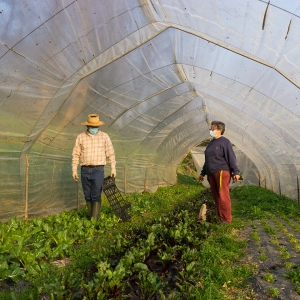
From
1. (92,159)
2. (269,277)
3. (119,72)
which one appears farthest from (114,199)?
(269,277)

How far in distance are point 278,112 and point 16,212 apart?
5.23 metres

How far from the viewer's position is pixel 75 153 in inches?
227

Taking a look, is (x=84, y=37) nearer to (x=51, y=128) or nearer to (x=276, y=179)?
(x=51, y=128)

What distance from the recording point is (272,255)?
4.28 meters

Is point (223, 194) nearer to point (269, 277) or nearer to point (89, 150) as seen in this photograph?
point (89, 150)

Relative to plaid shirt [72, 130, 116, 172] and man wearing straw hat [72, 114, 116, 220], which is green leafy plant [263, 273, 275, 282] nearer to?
man wearing straw hat [72, 114, 116, 220]

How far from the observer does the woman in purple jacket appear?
6.07 metres

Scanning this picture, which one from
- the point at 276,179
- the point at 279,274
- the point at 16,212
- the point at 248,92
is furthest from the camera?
the point at 276,179

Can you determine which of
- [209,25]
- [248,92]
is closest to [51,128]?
[209,25]

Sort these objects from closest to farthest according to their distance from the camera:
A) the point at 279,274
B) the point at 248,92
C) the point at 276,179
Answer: the point at 279,274 < the point at 248,92 < the point at 276,179

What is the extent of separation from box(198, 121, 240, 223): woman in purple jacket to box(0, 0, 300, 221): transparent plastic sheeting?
3.99ft

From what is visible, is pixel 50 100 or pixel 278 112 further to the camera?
pixel 278 112

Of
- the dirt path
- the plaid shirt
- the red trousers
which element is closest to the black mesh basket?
the plaid shirt

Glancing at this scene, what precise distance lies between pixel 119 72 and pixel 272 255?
3.96m
